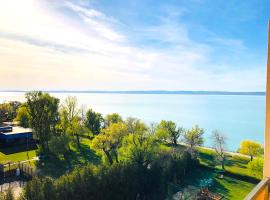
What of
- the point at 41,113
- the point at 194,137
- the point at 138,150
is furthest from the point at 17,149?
the point at 194,137

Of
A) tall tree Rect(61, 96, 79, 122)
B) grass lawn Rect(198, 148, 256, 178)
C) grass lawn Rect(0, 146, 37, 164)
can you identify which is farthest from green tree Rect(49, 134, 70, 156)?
grass lawn Rect(198, 148, 256, 178)

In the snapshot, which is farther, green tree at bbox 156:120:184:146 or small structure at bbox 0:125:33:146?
green tree at bbox 156:120:184:146

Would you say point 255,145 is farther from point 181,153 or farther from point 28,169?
point 28,169

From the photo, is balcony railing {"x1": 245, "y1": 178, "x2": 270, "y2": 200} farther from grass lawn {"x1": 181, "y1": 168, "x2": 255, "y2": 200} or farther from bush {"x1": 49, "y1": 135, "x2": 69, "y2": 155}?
bush {"x1": 49, "y1": 135, "x2": 69, "y2": 155}

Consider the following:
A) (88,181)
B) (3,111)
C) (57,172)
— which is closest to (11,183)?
(57,172)

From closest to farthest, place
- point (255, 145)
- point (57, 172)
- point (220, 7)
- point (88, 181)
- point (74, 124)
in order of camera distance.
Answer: point (220, 7) < point (88, 181) < point (57, 172) < point (255, 145) < point (74, 124)

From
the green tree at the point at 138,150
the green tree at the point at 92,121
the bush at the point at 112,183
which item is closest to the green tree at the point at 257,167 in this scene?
the bush at the point at 112,183
